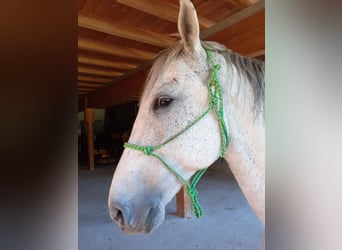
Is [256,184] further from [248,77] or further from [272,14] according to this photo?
[272,14]

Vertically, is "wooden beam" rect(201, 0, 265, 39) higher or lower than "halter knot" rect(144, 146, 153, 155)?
higher

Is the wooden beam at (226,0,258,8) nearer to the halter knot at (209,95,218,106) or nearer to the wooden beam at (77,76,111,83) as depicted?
the halter knot at (209,95,218,106)

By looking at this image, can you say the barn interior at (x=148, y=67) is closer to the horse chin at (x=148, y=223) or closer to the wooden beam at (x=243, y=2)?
the wooden beam at (x=243, y=2)

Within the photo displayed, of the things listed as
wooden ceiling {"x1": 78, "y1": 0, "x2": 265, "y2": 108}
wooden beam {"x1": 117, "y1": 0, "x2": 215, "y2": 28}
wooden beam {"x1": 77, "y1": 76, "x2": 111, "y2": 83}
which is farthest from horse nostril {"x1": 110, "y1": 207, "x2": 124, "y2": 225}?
wooden beam {"x1": 77, "y1": 76, "x2": 111, "y2": 83}

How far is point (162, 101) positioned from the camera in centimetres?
61

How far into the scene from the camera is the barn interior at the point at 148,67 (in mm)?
1193

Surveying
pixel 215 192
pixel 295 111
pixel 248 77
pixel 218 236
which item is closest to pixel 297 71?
pixel 295 111

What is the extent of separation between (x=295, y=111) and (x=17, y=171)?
1.68 ft

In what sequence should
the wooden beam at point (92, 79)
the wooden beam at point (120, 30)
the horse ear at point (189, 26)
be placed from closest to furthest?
the horse ear at point (189, 26) < the wooden beam at point (120, 30) < the wooden beam at point (92, 79)

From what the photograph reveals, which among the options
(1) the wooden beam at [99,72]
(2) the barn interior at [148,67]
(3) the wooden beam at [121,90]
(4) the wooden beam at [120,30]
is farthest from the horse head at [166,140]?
(1) the wooden beam at [99,72]

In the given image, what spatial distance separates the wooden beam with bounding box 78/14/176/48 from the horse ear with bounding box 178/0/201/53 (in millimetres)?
1023

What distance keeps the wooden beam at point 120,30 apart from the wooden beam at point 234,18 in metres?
0.36

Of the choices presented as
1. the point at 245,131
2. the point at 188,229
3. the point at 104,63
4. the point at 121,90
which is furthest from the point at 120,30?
the point at 188,229

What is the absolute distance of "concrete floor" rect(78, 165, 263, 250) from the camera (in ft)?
6.12
